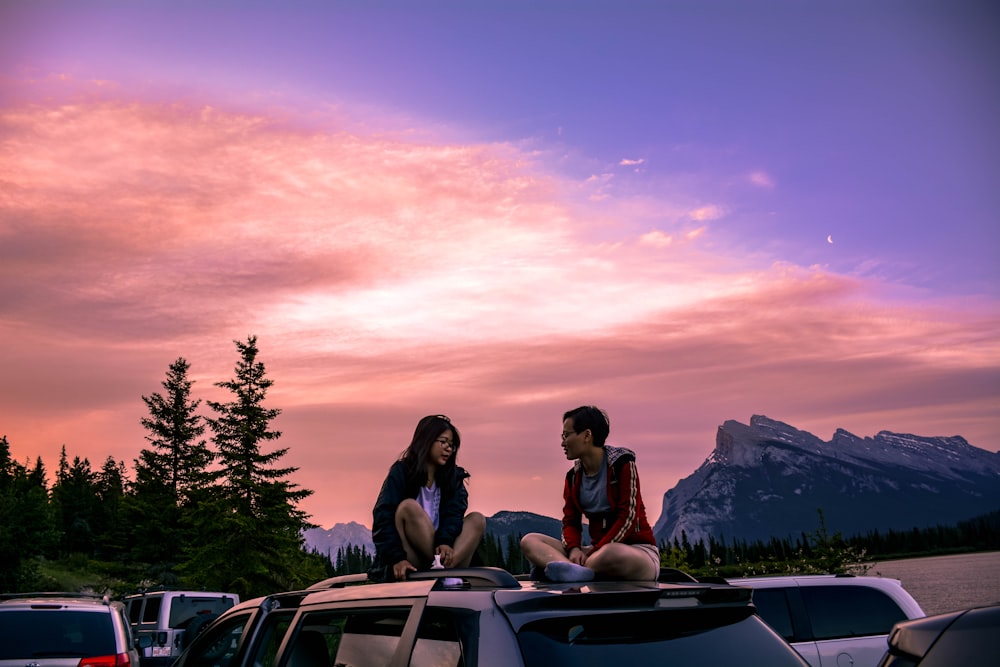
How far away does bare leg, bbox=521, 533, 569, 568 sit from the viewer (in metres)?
5.58

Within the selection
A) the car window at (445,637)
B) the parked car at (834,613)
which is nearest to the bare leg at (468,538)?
the car window at (445,637)

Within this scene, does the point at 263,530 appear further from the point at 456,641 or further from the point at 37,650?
the point at 456,641

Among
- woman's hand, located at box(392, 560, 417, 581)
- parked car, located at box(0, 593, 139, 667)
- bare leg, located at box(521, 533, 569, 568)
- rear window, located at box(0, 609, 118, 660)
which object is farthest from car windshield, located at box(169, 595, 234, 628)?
bare leg, located at box(521, 533, 569, 568)

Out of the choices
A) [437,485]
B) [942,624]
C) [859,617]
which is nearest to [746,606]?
[942,624]

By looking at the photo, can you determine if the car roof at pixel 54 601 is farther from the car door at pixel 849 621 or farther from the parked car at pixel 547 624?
the car door at pixel 849 621

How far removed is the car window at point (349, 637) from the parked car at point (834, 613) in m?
5.72

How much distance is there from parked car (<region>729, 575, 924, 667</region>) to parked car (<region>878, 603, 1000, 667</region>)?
263 inches

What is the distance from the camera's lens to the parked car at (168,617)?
2014 centimetres

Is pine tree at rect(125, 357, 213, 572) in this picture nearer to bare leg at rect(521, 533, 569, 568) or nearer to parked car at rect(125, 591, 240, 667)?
parked car at rect(125, 591, 240, 667)

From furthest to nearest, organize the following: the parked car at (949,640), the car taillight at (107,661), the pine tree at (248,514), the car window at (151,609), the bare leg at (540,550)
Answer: the pine tree at (248,514) → the car window at (151,609) → the car taillight at (107,661) → the bare leg at (540,550) → the parked car at (949,640)

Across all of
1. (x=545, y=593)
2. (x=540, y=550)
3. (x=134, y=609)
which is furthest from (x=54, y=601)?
(x=134, y=609)

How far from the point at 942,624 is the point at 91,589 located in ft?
324

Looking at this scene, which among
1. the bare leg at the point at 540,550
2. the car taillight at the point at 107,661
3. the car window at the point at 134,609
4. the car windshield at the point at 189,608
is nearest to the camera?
the bare leg at the point at 540,550

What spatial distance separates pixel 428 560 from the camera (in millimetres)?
6027
